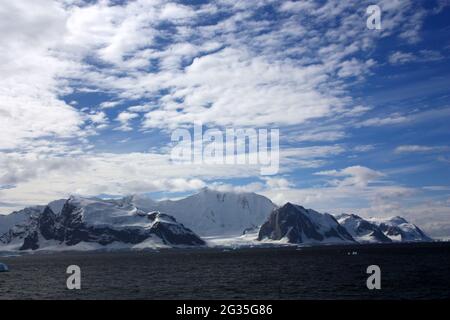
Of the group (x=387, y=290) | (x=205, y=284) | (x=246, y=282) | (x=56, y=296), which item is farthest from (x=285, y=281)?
(x=56, y=296)
